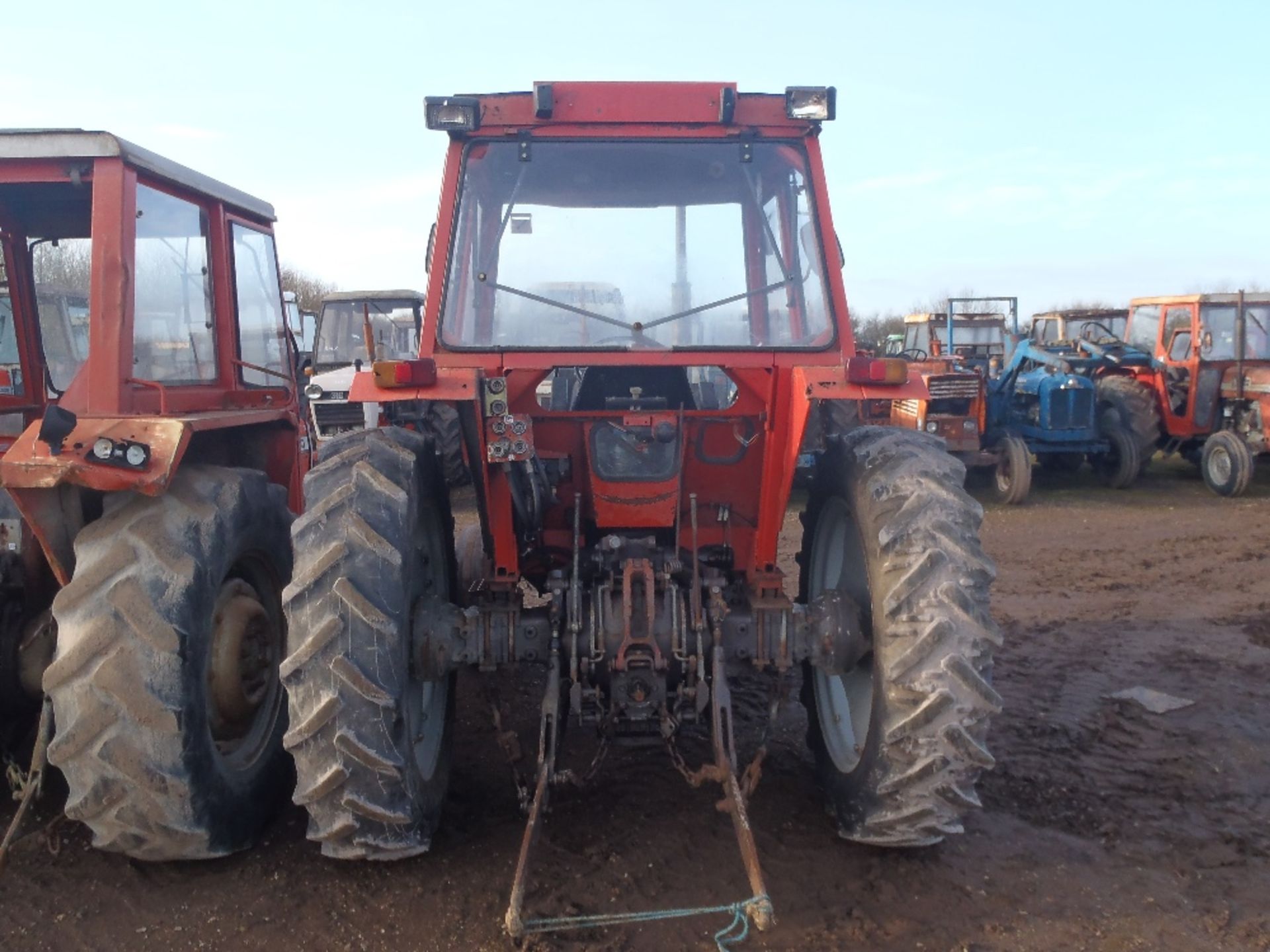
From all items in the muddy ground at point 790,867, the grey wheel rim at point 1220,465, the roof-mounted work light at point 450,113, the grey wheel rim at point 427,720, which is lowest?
the muddy ground at point 790,867

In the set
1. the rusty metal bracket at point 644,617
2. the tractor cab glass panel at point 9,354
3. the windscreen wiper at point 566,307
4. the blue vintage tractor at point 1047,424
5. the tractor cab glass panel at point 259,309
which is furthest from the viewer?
the blue vintage tractor at point 1047,424

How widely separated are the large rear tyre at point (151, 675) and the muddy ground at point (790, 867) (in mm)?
270

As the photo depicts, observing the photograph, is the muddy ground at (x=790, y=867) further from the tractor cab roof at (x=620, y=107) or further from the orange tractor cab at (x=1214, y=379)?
the orange tractor cab at (x=1214, y=379)

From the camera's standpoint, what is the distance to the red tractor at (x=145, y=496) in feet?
9.45

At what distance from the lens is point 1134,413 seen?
12.4 meters

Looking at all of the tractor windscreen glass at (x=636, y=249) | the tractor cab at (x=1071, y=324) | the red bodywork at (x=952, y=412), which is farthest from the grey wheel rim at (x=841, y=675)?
the tractor cab at (x=1071, y=324)

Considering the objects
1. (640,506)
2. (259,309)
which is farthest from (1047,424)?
(259,309)

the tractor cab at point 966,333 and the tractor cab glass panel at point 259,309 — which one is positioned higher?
the tractor cab at point 966,333

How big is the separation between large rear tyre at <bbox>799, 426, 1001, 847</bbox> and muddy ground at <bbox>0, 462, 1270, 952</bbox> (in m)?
0.28

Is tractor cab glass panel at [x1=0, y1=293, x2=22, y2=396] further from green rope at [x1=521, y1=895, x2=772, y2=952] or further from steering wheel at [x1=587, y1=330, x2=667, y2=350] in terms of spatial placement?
green rope at [x1=521, y1=895, x2=772, y2=952]

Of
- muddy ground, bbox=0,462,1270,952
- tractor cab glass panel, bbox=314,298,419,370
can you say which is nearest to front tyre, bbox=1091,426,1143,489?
muddy ground, bbox=0,462,1270,952

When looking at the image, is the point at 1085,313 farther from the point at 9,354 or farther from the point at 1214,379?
the point at 9,354

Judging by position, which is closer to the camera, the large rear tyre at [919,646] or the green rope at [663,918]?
the green rope at [663,918]

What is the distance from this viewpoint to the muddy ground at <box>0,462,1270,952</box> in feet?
9.82
